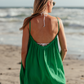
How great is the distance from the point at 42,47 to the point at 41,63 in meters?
0.18

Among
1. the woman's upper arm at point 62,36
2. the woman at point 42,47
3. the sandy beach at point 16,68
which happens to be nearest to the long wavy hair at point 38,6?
the woman at point 42,47

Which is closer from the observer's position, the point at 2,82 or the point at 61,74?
the point at 61,74

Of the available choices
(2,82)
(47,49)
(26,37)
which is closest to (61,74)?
(47,49)

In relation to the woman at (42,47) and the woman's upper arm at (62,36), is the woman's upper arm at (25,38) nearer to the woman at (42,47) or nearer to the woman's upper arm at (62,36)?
the woman at (42,47)

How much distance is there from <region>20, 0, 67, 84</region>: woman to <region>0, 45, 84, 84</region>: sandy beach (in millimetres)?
2149

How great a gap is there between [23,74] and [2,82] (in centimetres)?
212

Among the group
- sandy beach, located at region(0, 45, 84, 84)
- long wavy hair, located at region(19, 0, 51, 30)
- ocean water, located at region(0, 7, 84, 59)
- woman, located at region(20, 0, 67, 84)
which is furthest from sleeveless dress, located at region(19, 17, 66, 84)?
sandy beach, located at region(0, 45, 84, 84)

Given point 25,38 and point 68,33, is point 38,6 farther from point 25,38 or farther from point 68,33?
point 68,33

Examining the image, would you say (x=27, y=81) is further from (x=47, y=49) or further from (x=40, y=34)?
(x=40, y=34)

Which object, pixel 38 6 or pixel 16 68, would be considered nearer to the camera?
pixel 38 6

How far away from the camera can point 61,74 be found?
187cm

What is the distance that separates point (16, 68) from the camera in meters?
4.73

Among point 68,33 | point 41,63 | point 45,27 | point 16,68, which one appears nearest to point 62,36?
point 45,27

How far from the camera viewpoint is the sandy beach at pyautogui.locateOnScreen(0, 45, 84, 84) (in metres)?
3.98
